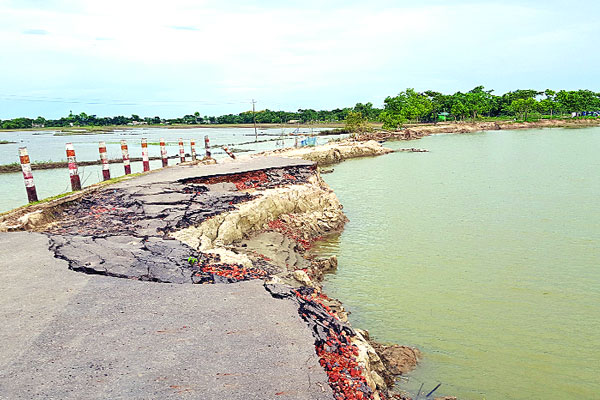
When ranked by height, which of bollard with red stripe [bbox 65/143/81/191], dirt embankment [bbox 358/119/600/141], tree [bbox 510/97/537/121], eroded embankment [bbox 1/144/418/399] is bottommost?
dirt embankment [bbox 358/119/600/141]

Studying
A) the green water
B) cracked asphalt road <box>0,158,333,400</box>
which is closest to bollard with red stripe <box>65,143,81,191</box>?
cracked asphalt road <box>0,158,333,400</box>

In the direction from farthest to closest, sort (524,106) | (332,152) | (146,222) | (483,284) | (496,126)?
1. (524,106)
2. (496,126)
3. (332,152)
4. (483,284)
5. (146,222)

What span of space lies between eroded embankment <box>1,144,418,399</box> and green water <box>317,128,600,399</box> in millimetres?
975

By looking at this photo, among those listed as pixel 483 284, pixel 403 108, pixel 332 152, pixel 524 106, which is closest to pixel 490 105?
pixel 524 106

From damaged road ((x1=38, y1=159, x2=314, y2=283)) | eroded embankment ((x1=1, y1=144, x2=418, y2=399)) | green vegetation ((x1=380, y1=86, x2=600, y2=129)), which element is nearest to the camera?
eroded embankment ((x1=1, y1=144, x2=418, y2=399))

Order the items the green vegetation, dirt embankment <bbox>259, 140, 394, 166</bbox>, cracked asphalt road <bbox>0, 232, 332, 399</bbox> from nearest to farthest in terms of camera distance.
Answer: cracked asphalt road <bbox>0, 232, 332, 399</bbox>
dirt embankment <bbox>259, 140, 394, 166</bbox>
the green vegetation

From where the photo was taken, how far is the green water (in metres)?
7.06

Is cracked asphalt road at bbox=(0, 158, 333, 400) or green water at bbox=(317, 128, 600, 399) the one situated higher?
cracked asphalt road at bbox=(0, 158, 333, 400)

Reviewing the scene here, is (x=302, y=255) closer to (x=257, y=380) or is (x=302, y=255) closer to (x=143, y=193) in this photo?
(x=143, y=193)

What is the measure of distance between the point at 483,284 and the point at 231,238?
6.37m

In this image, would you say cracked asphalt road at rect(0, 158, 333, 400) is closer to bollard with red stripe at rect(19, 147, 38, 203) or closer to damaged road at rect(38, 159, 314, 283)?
damaged road at rect(38, 159, 314, 283)

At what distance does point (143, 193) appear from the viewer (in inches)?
480

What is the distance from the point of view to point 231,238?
1090 cm

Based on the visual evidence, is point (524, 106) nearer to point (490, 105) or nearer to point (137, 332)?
point (490, 105)
